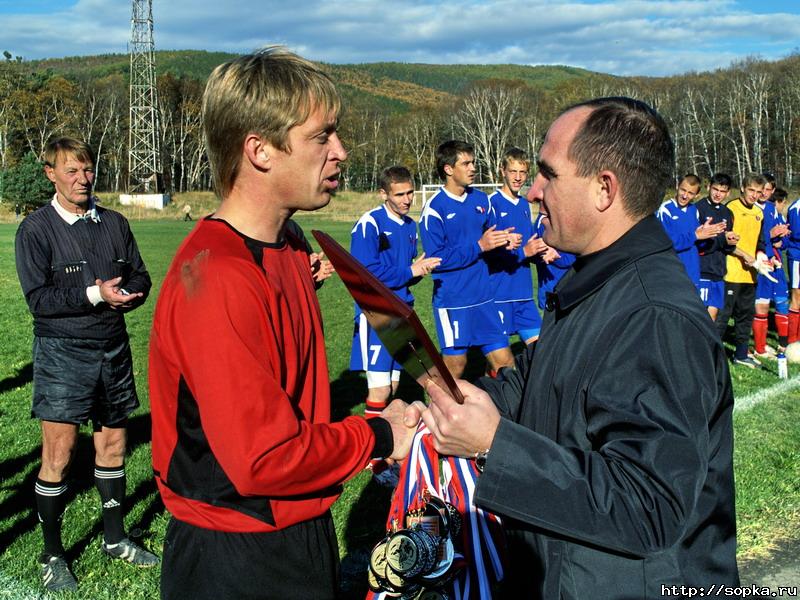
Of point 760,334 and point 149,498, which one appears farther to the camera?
point 760,334

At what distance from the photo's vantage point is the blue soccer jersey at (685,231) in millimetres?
9586

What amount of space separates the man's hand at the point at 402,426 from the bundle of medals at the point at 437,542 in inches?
2.5

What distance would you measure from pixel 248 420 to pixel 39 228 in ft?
10.9

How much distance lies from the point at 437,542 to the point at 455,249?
5.65 m

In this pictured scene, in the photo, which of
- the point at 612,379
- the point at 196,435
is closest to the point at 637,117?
the point at 612,379

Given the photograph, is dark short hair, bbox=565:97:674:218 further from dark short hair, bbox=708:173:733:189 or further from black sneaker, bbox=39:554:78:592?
dark short hair, bbox=708:173:733:189

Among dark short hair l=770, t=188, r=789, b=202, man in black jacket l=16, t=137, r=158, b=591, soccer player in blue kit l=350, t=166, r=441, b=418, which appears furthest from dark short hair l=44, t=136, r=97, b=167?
dark short hair l=770, t=188, r=789, b=202

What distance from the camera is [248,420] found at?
1.80 meters

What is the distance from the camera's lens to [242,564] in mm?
2035

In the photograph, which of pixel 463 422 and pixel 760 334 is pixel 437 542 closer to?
pixel 463 422

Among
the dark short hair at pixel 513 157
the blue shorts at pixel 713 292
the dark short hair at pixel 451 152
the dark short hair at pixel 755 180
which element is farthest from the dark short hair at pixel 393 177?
the dark short hair at pixel 755 180

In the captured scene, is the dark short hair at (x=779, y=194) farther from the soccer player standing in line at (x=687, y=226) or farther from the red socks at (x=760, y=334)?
the soccer player standing in line at (x=687, y=226)

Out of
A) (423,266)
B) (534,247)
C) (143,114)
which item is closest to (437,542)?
(423,266)

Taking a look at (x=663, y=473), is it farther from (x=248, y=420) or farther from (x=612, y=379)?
(x=248, y=420)
